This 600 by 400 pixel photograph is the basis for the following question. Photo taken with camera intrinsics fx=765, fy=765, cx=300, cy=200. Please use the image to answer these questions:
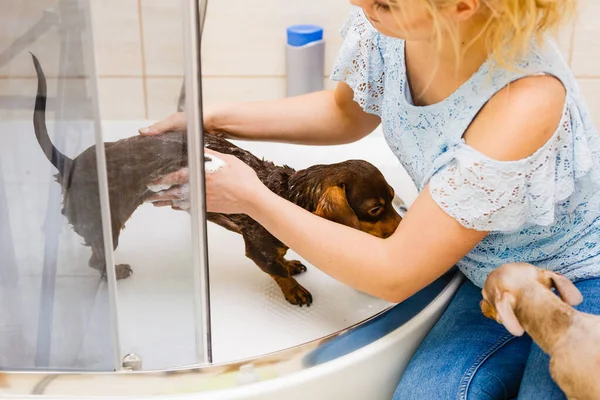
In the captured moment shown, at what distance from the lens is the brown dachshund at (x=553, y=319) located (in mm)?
956

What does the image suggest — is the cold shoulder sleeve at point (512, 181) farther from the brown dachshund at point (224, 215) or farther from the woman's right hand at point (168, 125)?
the woman's right hand at point (168, 125)

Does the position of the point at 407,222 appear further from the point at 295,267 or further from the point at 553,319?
the point at 295,267

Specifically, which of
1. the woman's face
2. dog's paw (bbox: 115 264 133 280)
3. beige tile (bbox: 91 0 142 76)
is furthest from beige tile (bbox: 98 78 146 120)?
the woman's face

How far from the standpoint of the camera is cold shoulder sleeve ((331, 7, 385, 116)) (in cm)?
125

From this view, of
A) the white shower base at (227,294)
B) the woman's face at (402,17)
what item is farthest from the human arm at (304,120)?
the woman's face at (402,17)

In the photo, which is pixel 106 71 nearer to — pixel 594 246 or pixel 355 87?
pixel 355 87

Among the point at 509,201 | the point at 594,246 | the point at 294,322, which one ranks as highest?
the point at 509,201

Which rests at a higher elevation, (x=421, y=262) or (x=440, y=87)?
(x=440, y=87)

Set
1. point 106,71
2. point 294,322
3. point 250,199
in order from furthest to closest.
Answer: point 294,322 → point 250,199 → point 106,71

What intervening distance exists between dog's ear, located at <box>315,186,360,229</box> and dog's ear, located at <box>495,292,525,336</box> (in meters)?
0.26

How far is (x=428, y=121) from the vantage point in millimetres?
1114

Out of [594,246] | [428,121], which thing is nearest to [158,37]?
[428,121]

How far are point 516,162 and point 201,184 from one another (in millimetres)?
395

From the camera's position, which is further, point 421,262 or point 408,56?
point 408,56
